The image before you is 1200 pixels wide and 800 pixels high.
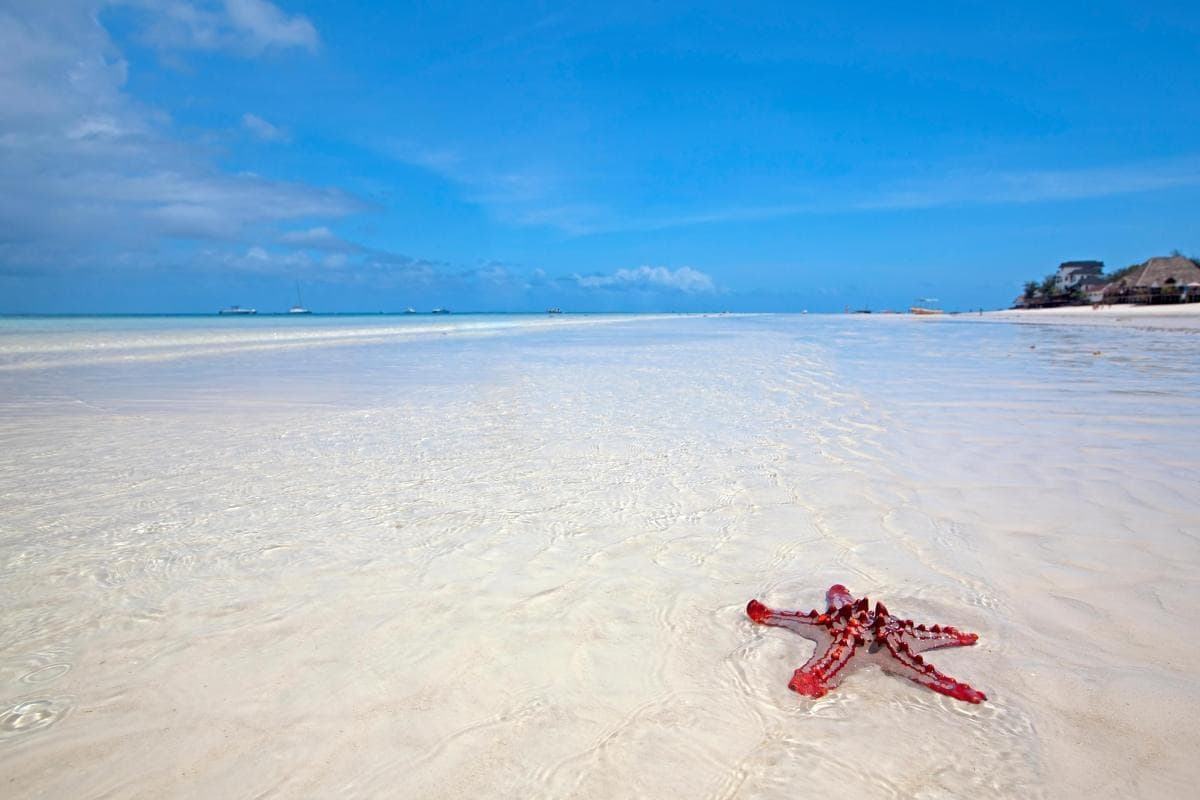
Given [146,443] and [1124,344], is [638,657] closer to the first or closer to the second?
[146,443]

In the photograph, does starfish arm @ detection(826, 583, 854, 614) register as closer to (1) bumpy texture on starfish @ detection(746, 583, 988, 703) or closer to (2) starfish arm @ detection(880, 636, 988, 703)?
(1) bumpy texture on starfish @ detection(746, 583, 988, 703)

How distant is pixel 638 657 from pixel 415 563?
1683 millimetres

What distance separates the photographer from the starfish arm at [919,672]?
2.55m

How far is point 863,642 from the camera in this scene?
110 inches

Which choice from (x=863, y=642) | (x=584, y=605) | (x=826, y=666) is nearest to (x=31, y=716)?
(x=584, y=605)

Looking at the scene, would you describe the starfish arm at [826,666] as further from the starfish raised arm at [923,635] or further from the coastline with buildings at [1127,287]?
the coastline with buildings at [1127,287]

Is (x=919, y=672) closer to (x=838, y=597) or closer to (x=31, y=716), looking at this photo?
(x=838, y=597)

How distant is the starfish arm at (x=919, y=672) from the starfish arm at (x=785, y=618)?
0.34m

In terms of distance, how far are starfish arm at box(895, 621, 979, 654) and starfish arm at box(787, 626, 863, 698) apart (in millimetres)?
241

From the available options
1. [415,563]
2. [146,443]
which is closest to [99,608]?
[415,563]

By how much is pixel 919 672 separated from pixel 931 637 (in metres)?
0.34

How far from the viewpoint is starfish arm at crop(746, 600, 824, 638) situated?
9.95 feet

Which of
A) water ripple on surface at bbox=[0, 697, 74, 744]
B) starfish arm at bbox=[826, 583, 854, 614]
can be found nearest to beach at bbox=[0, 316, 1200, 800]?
water ripple on surface at bbox=[0, 697, 74, 744]

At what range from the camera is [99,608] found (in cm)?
335
